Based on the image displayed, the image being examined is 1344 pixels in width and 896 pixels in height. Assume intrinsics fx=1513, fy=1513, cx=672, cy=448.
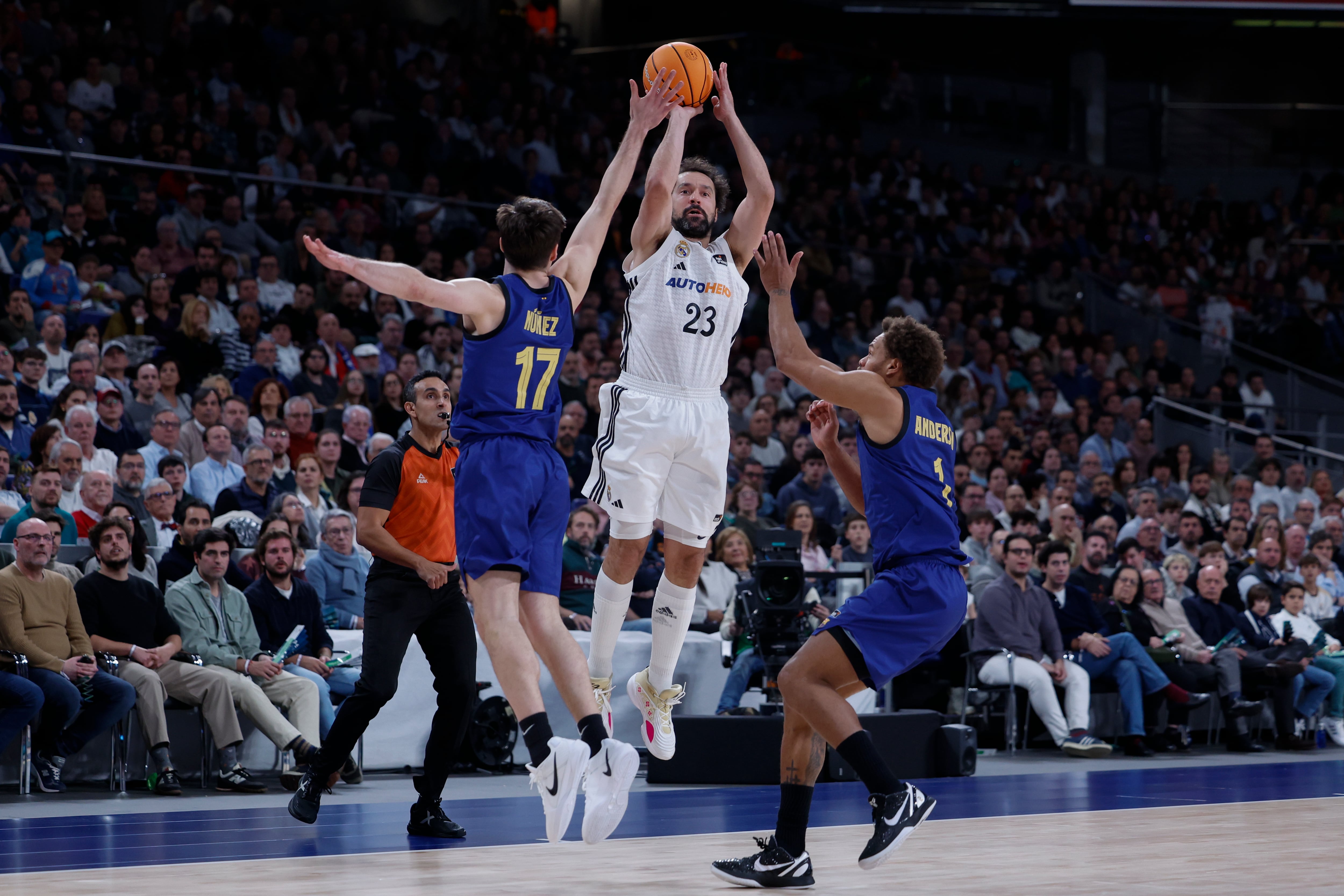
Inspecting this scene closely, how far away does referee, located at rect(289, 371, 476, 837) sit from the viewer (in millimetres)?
6848

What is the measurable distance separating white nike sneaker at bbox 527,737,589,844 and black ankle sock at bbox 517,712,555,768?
0.15 ft

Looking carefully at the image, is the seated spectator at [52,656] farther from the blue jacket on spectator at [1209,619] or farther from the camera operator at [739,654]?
the blue jacket on spectator at [1209,619]

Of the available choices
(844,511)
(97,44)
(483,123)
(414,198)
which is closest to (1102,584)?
(844,511)

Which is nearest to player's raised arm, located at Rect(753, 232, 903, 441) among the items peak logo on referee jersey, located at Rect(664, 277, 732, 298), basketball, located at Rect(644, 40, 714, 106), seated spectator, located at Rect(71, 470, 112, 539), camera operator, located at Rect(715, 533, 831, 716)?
peak logo on referee jersey, located at Rect(664, 277, 732, 298)

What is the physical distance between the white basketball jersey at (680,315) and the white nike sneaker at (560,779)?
1.77m

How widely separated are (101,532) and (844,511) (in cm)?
717

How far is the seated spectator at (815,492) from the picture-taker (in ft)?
44.7

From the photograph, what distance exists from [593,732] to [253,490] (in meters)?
5.99

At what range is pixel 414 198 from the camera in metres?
15.9

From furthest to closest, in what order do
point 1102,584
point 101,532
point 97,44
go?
point 97,44 < point 1102,584 < point 101,532

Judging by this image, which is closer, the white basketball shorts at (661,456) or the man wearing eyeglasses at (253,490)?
the white basketball shorts at (661,456)

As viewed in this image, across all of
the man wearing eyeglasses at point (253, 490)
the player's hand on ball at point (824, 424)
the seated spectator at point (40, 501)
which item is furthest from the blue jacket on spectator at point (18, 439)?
the player's hand on ball at point (824, 424)

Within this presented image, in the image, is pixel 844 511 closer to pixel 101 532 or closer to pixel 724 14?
pixel 101 532

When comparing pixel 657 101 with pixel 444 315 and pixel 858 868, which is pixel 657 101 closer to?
pixel 858 868
